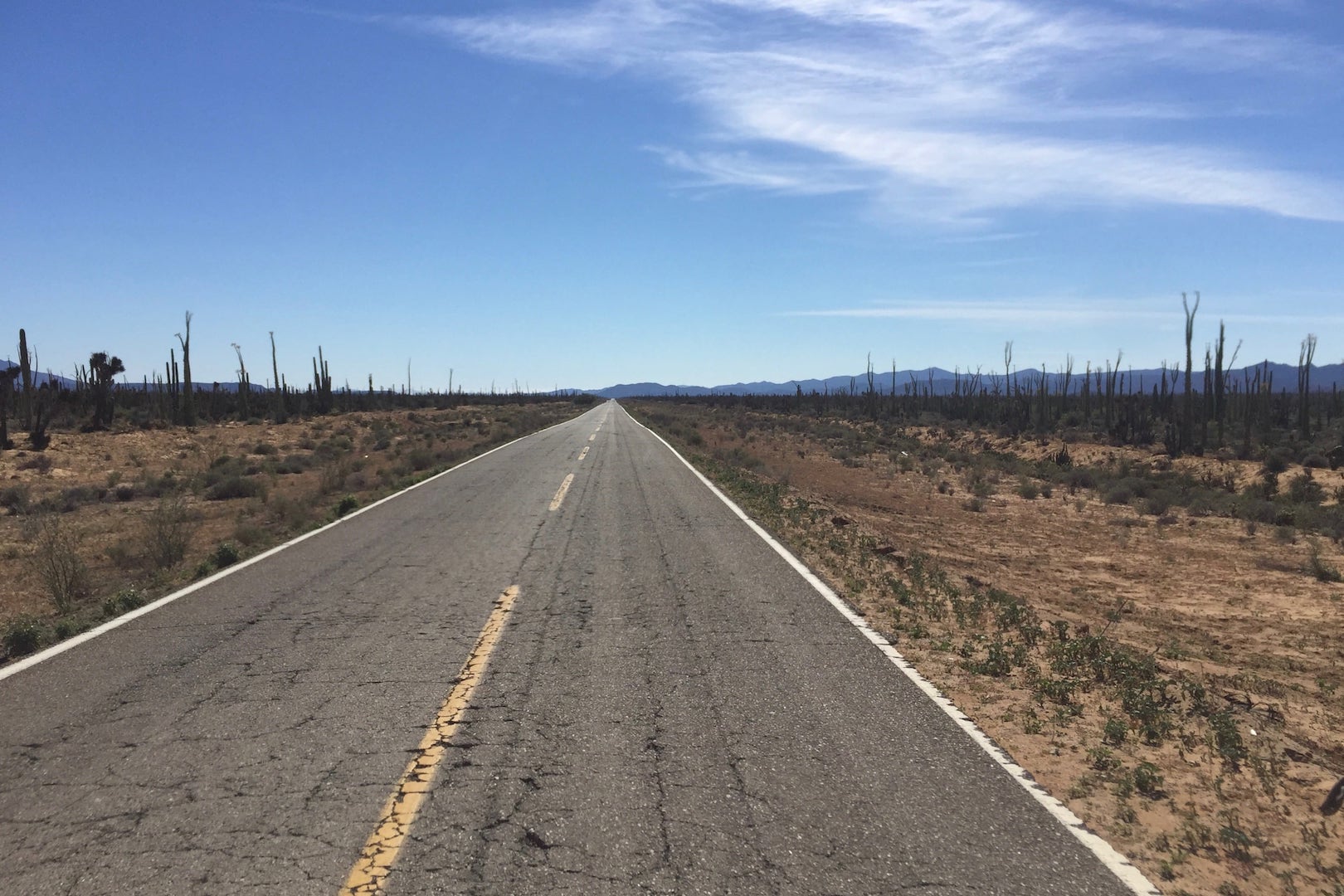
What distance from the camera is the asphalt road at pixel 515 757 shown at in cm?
364

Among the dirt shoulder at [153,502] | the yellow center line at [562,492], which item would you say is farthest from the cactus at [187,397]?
the yellow center line at [562,492]

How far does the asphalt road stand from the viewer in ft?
12.0

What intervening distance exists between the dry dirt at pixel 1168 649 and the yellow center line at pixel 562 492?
4108 millimetres

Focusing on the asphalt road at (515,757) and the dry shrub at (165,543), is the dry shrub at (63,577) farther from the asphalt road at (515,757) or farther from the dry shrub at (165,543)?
the asphalt road at (515,757)

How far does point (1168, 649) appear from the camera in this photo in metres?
8.13

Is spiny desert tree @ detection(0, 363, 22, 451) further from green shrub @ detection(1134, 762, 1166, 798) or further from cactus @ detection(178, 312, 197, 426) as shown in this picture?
green shrub @ detection(1134, 762, 1166, 798)

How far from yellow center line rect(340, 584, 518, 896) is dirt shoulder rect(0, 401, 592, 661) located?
407 centimetres

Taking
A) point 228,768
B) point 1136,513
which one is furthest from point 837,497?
point 228,768

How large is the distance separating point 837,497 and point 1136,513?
6.80m

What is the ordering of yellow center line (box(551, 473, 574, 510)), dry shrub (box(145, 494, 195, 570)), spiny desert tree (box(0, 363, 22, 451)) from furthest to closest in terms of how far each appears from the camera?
spiny desert tree (box(0, 363, 22, 451)) → yellow center line (box(551, 473, 574, 510)) → dry shrub (box(145, 494, 195, 570))

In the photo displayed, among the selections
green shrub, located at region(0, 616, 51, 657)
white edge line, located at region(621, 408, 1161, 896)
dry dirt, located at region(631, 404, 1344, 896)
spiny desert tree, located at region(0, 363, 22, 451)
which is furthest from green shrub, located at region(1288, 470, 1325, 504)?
→ spiny desert tree, located at region(0, 363, 22, 451)

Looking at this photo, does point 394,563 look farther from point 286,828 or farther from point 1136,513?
point 1136,513

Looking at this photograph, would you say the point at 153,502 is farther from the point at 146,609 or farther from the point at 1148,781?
the point at 1148,781

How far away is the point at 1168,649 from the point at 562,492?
1182cm
